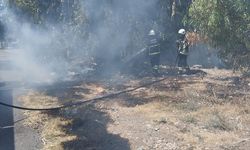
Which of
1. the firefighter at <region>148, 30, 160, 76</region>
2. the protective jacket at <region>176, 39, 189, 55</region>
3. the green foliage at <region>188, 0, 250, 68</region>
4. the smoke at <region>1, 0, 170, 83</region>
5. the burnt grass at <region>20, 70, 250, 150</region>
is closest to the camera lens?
the burnt grass at <region>20, 70, 250, 150</region>

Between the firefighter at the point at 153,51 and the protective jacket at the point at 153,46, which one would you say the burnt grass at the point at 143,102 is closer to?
Answer: the firefighter at the point at 153,51

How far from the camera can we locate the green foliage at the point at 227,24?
8.46 metres

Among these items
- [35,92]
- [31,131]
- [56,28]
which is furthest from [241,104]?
[56,28]

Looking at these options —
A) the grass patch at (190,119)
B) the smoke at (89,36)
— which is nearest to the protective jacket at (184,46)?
the smoke at (89,36)

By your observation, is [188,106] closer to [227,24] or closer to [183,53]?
[227,24]

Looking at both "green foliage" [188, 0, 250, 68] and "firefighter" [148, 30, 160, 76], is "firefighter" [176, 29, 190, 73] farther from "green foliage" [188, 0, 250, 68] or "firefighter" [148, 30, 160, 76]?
"green foliage" [188, 0, 250, 68]

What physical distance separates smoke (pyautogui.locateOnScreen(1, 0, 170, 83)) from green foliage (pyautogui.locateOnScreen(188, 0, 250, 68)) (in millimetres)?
7274

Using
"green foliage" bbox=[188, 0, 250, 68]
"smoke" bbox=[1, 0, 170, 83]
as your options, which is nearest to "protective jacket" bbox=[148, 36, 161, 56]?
"smoke" bbox=[1, 0, 170, 83]

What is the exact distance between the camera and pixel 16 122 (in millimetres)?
9594

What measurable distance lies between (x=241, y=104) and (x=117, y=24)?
7731mm

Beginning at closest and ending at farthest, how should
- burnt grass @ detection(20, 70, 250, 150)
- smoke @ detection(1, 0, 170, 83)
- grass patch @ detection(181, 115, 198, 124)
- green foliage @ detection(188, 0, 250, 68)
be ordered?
burnt grass @ detection(20, 70, 250, 150)
green foliage @ detection(188, 0, 250, 68)
grass patch @ detection(181, 115, 198, 124)
smoke @ detection(1, 0, 170, 83)

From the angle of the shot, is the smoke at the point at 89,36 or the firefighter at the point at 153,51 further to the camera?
the smoke at the point at 89,36

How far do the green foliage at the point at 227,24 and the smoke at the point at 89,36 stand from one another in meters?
7.27

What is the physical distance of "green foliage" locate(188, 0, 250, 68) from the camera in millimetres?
8461
